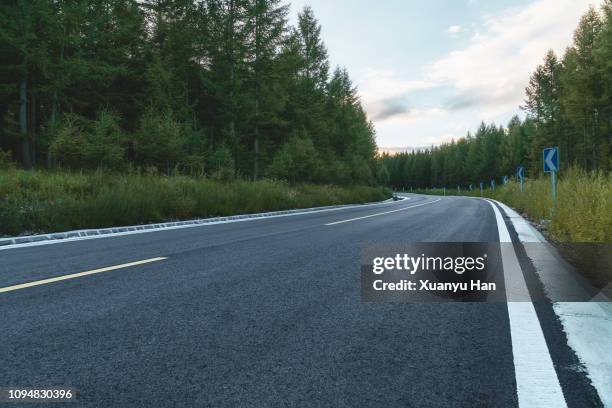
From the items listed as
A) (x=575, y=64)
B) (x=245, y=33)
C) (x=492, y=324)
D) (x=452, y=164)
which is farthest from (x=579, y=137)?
(x=492, y=324)

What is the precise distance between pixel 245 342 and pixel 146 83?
3560 centimetres

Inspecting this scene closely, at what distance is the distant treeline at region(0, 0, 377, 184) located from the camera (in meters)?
26.0

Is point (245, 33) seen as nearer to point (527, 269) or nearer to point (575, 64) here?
point (527, 269)

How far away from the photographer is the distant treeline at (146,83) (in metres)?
26.0

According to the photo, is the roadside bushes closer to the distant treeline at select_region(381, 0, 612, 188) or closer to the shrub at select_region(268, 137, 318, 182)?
the shrub at select_region(268, 137, 318, 182)

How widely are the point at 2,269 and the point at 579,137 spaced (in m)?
70.8

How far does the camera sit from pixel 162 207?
538 inches

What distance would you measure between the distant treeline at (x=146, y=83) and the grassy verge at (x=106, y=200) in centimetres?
1028

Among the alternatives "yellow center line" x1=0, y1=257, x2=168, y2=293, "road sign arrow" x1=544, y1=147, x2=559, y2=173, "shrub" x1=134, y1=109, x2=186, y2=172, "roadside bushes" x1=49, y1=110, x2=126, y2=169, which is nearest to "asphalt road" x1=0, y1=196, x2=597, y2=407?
"yellow center line" x1=0, y1=257, x2=168, y2=293

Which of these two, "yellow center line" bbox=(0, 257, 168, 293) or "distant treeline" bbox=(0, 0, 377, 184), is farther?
"distant treeline" bbox=(0, 0, 377, 184)
